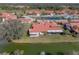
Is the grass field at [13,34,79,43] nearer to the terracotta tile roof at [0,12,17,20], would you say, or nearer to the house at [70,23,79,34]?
the house at [70,23,79,34]

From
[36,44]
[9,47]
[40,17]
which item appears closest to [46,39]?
[36,44]

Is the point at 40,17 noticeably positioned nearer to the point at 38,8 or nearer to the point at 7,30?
the point at 38,8

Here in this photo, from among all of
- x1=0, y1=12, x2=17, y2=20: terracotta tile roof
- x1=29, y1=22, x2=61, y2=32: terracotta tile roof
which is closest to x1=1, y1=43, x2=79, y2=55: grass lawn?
x1=29, y1=22, x2=61, y2=32: terracotta tile roof

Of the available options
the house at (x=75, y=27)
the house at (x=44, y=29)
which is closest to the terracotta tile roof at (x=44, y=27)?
the house at (x=44, y=29)

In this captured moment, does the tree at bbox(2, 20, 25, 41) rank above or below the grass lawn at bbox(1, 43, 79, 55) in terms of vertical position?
above

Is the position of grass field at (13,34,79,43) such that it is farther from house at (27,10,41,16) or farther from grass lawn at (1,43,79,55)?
house at (27,10,41,16)

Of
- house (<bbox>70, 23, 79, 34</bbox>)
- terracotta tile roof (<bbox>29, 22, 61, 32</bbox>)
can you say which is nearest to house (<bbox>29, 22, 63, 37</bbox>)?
terracotta tile roof (<bbox>29, 22, 61, 32</bbox>)

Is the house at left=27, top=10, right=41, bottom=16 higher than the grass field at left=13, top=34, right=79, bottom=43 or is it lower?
higher

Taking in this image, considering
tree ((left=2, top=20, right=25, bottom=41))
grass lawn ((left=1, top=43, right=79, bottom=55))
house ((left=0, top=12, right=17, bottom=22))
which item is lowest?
grass lawn ((left=1, top=43, right=79, bottom=55))
